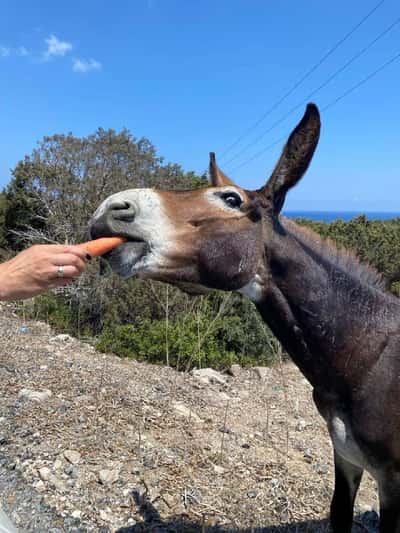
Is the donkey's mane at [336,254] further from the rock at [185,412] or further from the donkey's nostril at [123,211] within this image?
the rock at [185,412]

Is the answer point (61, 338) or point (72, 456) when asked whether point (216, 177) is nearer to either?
point (72, 456)

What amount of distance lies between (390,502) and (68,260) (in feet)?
6.84

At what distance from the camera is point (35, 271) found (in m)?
1.82

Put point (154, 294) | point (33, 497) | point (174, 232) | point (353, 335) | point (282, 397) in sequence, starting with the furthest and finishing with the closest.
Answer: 1. point (154, 294)
2. point (282, 397)
3. point (33, 497)
4. point (353, 335)
5. point (174, 232)

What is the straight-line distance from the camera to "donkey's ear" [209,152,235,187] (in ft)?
8.59

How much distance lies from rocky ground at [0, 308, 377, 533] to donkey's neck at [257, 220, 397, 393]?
1515 mm

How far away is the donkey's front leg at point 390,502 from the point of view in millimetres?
2262

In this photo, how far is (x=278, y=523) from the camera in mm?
3312

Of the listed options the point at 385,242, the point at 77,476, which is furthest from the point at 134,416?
the point at 385,242

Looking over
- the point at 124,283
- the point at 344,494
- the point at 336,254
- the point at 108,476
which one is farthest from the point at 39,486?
the point at 124,283

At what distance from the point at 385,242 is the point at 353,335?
26.3 ft

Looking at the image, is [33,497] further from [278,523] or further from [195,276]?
[195,276]

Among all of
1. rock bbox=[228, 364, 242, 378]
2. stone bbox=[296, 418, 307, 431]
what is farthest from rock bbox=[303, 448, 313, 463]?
rock bbox=[228, 364, 242, 378]

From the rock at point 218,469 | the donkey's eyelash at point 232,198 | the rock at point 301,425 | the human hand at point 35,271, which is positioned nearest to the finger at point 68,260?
the human hand at point 35,271
